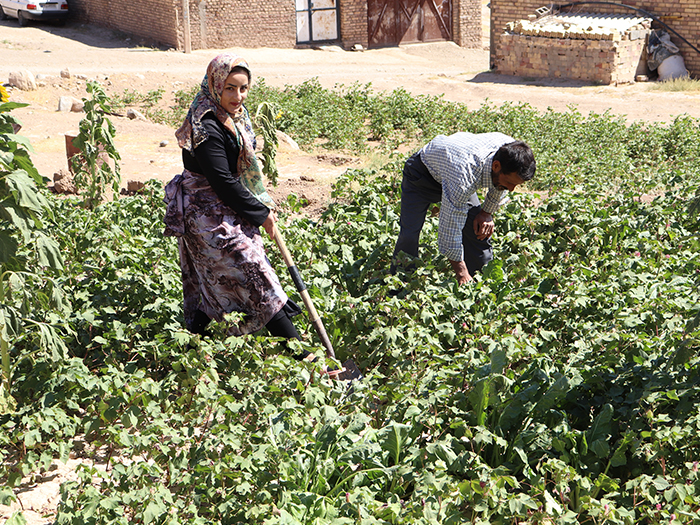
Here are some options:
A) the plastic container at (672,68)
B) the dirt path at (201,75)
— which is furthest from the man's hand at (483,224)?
the plastic container at (672,68)

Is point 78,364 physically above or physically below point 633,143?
below

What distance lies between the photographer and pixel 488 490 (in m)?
2.70

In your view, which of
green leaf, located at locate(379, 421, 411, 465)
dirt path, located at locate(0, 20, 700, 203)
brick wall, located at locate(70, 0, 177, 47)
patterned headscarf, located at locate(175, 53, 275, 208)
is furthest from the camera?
brick wall, located at locate(70, 0, 177, 47)

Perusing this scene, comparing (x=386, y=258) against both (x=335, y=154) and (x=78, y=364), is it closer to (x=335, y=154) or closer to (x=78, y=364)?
(x=78, y=364)

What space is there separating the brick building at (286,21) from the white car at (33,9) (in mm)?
868

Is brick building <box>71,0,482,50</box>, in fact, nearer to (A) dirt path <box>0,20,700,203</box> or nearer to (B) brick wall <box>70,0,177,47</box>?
(B) brick wall <box>70,0,177,47</box>

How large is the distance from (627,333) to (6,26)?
21851 mm

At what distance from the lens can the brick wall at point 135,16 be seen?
63.0 feet

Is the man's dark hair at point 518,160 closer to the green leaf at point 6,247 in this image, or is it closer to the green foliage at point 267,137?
the green foliage at point 267,137

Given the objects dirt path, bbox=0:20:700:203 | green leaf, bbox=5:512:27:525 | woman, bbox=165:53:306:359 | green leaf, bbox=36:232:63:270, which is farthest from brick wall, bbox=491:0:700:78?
green leaf, bbox=5:512:27:525

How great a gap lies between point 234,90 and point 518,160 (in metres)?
1.63

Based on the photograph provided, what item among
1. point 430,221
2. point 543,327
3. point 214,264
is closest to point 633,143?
point 430,221

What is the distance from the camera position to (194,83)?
14.5 meters

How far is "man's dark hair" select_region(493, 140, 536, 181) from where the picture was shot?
4.05m
